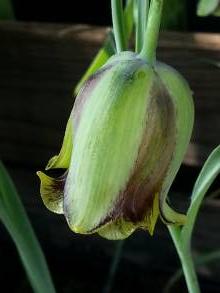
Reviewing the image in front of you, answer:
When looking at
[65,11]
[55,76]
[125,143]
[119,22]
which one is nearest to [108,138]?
[125,143]

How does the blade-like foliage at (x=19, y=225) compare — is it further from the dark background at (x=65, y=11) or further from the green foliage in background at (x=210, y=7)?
the dark background at (x=65, y=11)

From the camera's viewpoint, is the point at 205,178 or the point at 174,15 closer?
the point at 205,178

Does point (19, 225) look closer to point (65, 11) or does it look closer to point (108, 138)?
point (108, 138)

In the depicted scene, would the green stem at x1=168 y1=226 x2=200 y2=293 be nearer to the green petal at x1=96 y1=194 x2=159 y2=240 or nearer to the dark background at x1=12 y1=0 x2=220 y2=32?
the green petal at x1=96 y1=194 x2=159 y2=240

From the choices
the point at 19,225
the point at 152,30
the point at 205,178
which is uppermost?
the point at 152,30

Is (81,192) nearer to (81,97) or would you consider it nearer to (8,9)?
(81,97)

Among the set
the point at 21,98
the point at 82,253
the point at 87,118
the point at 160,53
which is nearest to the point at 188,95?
the point at 87,118
